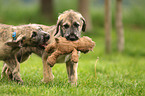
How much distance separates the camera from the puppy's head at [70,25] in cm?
539

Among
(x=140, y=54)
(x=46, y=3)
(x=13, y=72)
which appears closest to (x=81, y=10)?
(x=46, y=3)

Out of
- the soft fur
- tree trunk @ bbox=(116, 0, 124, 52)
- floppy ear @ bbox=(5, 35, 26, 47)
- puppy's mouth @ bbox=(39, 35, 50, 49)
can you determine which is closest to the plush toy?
puppy's mouth @ bbox=(39, 35, 50, 49)

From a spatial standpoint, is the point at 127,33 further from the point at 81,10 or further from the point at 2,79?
the point at 2,79

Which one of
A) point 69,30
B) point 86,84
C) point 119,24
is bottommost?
point 86,84

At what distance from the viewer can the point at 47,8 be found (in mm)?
20438

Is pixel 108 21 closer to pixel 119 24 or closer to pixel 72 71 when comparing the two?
pixel 119 24

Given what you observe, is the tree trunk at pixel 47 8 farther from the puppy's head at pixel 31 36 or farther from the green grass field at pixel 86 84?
the puppy's head at pixel 31 36

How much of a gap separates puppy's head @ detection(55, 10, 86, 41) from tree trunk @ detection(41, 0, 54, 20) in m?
14.8

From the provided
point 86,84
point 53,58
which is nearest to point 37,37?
point 53,58

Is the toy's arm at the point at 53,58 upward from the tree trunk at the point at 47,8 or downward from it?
downward

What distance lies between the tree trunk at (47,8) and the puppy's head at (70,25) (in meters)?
14.8

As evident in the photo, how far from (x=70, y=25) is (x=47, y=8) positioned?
15327 millimetres

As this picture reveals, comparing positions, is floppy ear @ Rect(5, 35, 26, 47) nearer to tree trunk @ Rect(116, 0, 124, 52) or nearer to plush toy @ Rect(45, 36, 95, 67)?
plush toy @ Rect(45, 36, 95, 67)

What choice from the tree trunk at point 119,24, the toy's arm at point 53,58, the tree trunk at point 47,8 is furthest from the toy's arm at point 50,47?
the tree trunk at point 47,8
